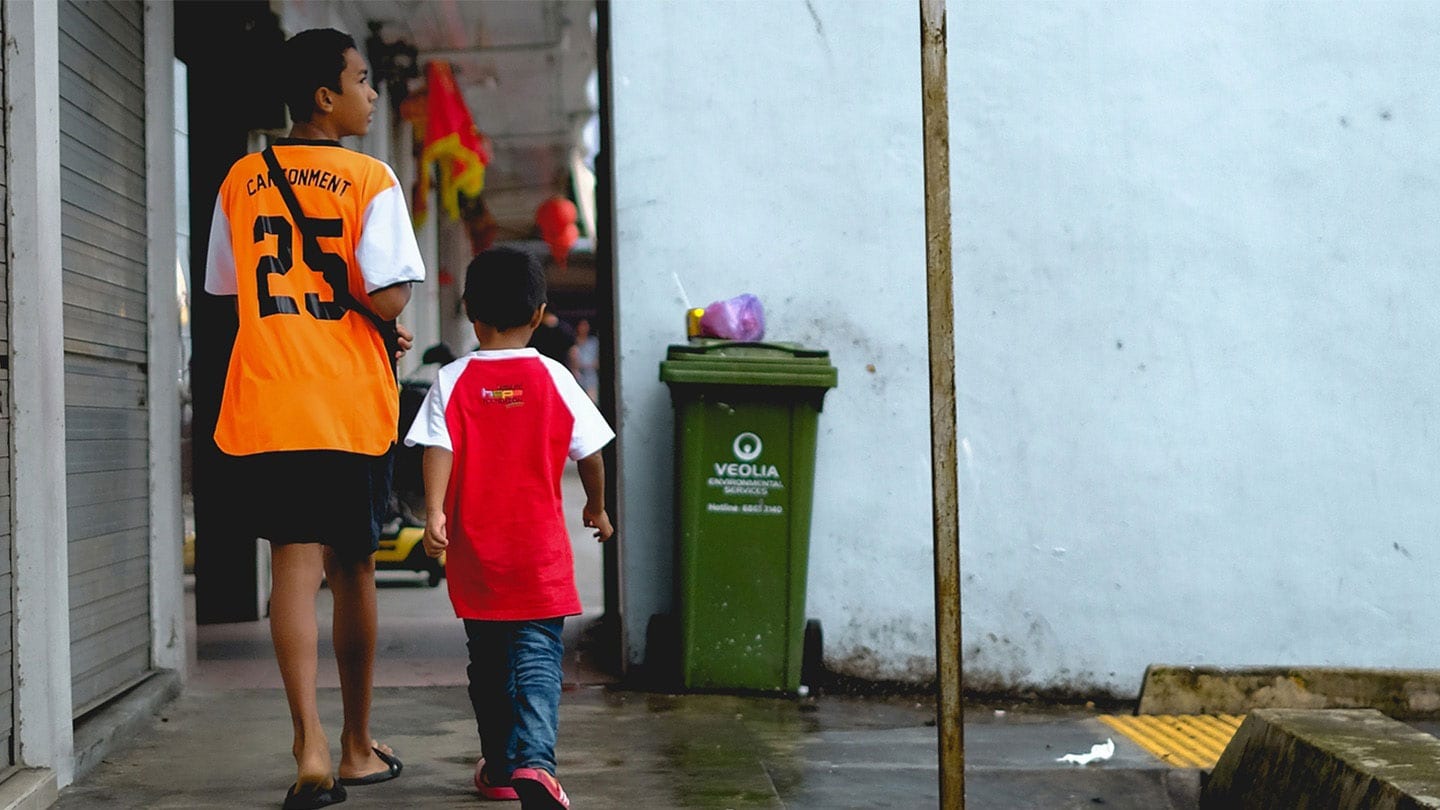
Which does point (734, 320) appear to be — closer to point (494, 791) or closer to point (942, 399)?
point (494, 791)

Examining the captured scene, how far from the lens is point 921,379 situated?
567 cm

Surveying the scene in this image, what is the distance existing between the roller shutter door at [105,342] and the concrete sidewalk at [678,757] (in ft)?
1.22

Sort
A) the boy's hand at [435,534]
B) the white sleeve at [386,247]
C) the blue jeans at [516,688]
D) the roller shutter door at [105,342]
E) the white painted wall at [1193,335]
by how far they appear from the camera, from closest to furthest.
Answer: the boy's hand at [435,534]
the blue jeans at [516,688]
the white sleeve at [386,247]
the roller shutter door at [105,342]
the white painted wall at [1193,335]

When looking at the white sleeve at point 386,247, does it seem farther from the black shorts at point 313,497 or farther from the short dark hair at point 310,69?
the black shorts at point 313,497

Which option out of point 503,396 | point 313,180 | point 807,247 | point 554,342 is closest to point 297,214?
point 313,180

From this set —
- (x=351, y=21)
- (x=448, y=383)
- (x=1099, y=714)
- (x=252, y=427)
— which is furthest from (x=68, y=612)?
(x=351, y=21)

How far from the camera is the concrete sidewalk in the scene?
399cm

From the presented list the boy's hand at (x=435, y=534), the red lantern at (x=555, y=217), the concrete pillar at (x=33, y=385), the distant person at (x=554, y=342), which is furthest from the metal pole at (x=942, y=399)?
the red lantern at (x=555, y=217)

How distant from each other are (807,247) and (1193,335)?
1.47 metres

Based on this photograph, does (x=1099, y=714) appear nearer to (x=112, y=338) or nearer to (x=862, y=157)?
(x=862, y=157)

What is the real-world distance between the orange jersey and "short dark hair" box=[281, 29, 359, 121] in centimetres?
10

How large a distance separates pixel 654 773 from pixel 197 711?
5.47 feet

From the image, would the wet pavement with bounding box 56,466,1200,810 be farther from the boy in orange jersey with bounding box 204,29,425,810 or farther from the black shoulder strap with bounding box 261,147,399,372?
the black shoulder strap with bounding box 261,147,399,372

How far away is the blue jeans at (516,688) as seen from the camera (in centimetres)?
362
